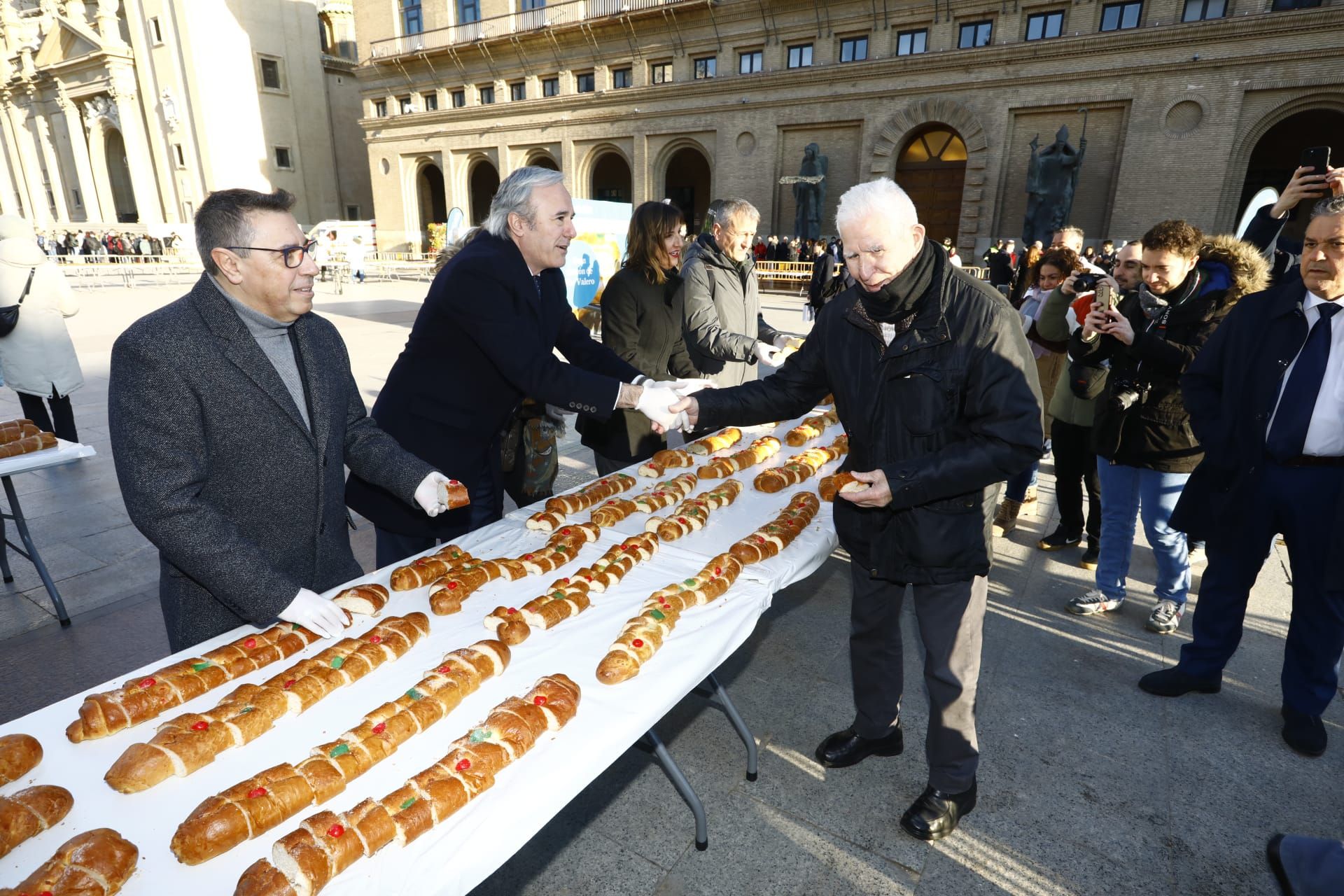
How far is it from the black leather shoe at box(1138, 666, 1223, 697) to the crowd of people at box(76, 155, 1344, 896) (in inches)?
0.5

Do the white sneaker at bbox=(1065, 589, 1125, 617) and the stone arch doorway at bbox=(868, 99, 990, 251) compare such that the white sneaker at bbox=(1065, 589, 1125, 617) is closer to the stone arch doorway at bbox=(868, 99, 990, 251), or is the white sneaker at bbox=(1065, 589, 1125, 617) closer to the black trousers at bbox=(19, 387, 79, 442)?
the black trousers at bbox=(19, 387, 79, 442)

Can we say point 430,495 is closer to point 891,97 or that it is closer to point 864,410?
point 864,410

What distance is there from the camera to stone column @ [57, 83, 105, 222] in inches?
1832

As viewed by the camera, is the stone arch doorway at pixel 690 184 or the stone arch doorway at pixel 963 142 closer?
the stone arch doorway at pixel 963 142

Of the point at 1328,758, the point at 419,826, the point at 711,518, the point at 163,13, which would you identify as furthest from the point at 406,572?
the point at 163,13

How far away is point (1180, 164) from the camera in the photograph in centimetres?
1984

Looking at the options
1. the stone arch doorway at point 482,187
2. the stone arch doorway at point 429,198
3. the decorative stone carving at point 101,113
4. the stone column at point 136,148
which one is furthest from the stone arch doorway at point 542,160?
the decorative stone carving at point 101,113

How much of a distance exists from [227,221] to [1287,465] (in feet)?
14.3

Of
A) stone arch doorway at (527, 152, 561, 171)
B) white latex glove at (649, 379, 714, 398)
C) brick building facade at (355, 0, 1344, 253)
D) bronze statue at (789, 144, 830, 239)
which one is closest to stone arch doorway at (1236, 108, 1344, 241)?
brick building facade at (355, 0, 1344, 253)

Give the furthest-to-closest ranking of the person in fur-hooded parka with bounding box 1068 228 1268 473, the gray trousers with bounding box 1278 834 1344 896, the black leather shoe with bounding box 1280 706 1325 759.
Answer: the person in fur-hooded parka with bounding box 1068 228 1268 473 → the black leather shoe with bounding box 1280 706 1325 759 → the gray trousers with bounding box 1278 834 1344 896

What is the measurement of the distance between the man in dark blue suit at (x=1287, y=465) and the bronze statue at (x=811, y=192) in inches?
945

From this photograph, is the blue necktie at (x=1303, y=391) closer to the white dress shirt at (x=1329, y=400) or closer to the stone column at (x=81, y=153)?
the white dress shirt at (x=1329, y=400)

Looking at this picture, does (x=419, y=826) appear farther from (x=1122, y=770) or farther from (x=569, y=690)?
(x=1122, y=770)

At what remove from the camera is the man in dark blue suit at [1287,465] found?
9.36ft
